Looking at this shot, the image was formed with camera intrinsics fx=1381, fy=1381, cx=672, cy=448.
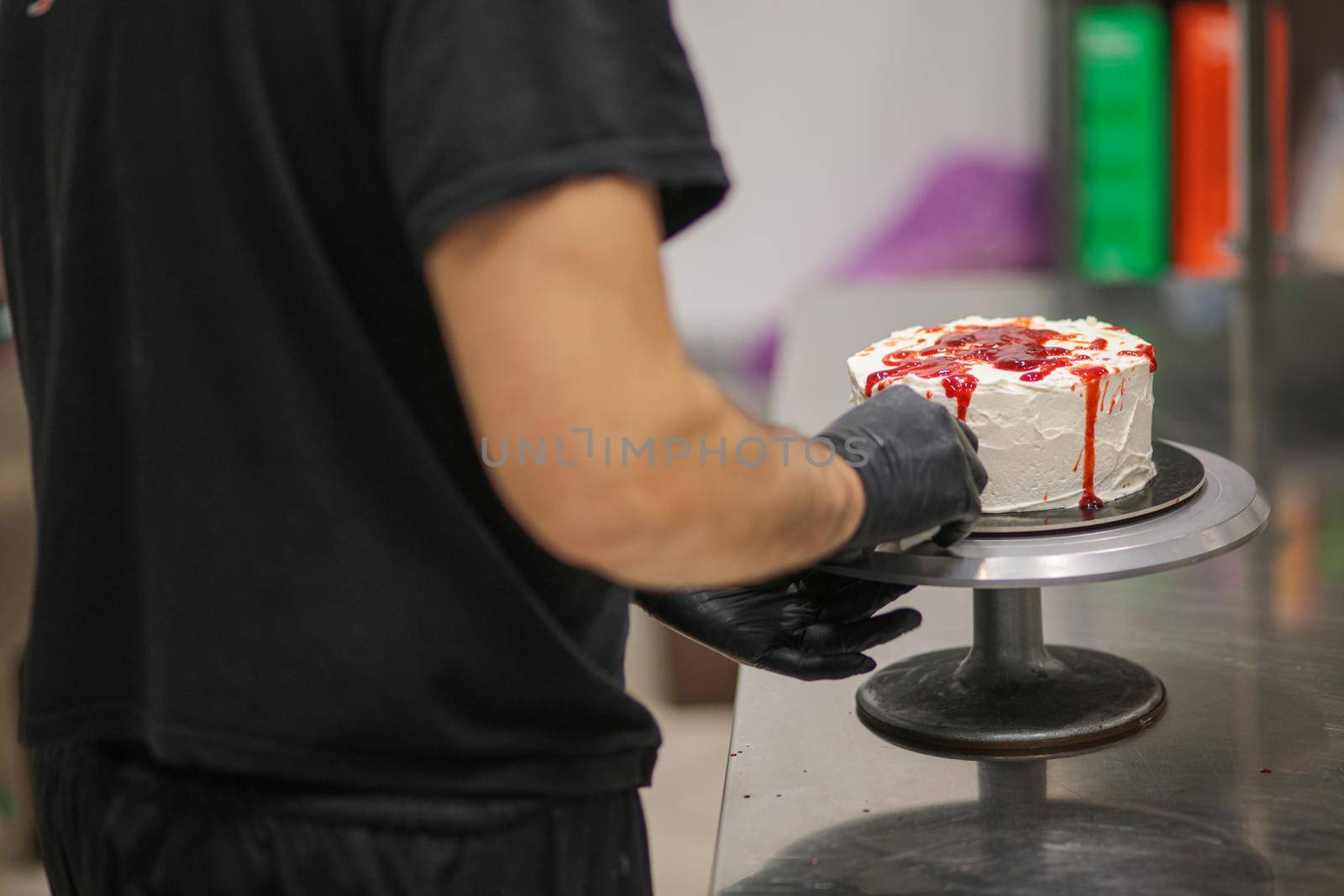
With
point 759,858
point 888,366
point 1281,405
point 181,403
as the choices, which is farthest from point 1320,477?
point 181,403

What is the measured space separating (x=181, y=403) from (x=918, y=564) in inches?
19.3

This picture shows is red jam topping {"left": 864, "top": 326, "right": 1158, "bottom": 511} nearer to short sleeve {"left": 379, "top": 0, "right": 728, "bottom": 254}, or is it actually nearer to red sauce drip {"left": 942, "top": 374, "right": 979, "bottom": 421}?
red sauce drip {"left": 942, "top": 374, "right": 979, "bottom": 421}

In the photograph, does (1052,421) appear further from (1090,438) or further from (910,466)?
(910,466)

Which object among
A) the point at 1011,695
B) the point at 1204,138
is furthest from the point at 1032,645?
the point at 1204,138

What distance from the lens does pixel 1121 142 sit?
3.11 metres

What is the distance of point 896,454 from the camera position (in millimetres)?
912

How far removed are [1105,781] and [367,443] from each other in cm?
59

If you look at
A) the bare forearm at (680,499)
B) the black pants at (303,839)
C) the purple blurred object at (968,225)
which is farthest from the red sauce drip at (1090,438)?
the purple blurred object at (968,225)

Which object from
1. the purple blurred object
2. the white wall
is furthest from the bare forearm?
the purple blurred object

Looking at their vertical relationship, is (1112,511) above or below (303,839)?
above

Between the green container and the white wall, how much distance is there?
0.28 metres

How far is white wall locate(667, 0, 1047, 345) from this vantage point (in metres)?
3.37

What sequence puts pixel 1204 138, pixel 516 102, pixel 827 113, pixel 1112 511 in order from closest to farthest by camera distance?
pixel 516 102, pixel 1112 511, pixel 1204 138, pixel 827 113

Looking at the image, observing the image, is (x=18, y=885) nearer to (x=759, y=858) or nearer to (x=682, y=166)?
(x=759, y=858)
